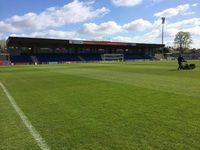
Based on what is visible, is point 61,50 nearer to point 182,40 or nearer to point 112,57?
point 112,57

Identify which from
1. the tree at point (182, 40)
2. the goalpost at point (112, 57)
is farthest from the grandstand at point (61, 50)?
the tree at point (182, 40)

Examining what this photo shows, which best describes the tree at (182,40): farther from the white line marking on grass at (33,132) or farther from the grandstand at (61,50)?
the white line marking on grass at (33,132)

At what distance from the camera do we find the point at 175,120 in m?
7.07

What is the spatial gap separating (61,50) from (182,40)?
78378mm

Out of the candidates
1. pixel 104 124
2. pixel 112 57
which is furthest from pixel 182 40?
pixel 104 124

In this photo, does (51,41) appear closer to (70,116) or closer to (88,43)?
(88,43)

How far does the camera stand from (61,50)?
90.8 m

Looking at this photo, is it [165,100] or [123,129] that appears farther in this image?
[165,100]

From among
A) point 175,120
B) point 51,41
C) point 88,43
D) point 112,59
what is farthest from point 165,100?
point 112,59

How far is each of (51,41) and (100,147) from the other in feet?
246

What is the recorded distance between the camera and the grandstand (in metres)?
78.2

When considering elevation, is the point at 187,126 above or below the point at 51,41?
below

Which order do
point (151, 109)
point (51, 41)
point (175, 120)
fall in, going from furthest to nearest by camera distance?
point (51, 41), point (151, 109), point (175, 120)

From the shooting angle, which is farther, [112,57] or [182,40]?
[182,40]
